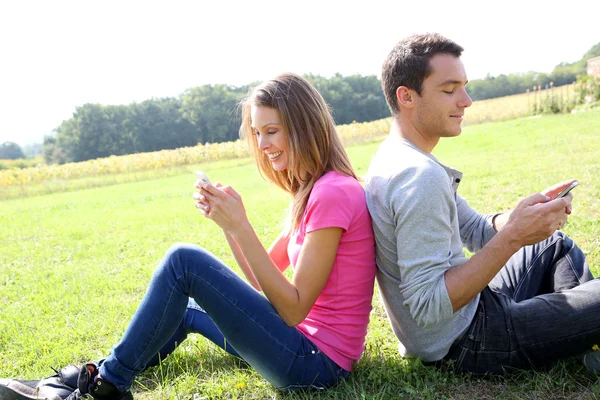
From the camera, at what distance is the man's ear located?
97.1 inches

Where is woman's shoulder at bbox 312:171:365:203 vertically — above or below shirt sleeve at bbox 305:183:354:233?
above

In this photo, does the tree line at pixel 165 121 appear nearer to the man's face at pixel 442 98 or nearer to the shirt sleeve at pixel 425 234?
the man's face at pixel 442 98

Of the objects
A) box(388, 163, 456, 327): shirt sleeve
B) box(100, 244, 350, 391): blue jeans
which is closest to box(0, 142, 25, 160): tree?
box(100, 244, 350, 391): blue jeans

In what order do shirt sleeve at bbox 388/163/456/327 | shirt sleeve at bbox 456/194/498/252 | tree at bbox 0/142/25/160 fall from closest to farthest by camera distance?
shirt sleeve at bbox 388/163/456/327, shirt sleeve at bbox 456/194/498/252, tree at bbox 0/142/25/160

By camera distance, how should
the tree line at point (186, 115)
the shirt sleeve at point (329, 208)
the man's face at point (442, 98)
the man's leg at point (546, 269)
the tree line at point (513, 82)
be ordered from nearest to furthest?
the shirt sleeve at point (329, 208) < the man's face at point (442, 98) < the man's leg at point (546, 269) < the tree line at point (186, 115) < the tree line at point (513, 82)

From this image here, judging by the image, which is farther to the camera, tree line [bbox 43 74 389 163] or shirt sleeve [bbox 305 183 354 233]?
tree line [bbox 43 74 389 163]

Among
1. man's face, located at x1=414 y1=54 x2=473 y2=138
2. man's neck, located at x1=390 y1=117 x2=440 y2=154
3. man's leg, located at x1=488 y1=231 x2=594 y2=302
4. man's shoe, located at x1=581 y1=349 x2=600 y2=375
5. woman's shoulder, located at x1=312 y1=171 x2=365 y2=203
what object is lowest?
man's shoe, located at x1=581 y1=349 x2=600 y2=375

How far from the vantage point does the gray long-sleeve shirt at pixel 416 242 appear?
86.0 inches

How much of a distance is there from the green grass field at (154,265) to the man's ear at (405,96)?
95 cm

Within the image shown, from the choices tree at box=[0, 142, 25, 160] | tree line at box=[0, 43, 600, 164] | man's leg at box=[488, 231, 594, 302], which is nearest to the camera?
man's leg at box=[488, 231, 594, 302]

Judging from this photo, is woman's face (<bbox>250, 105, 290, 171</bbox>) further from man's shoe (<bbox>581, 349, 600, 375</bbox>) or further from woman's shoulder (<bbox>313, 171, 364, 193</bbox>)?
man's shoe (<bbox>581, 349, 600, 375</bbox>)

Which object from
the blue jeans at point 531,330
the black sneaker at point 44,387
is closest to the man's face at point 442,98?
the blue jeans at point 531,330

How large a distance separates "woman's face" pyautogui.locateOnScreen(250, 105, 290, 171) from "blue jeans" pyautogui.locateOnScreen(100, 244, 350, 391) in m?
0.57

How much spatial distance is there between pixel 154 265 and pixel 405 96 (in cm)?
438
